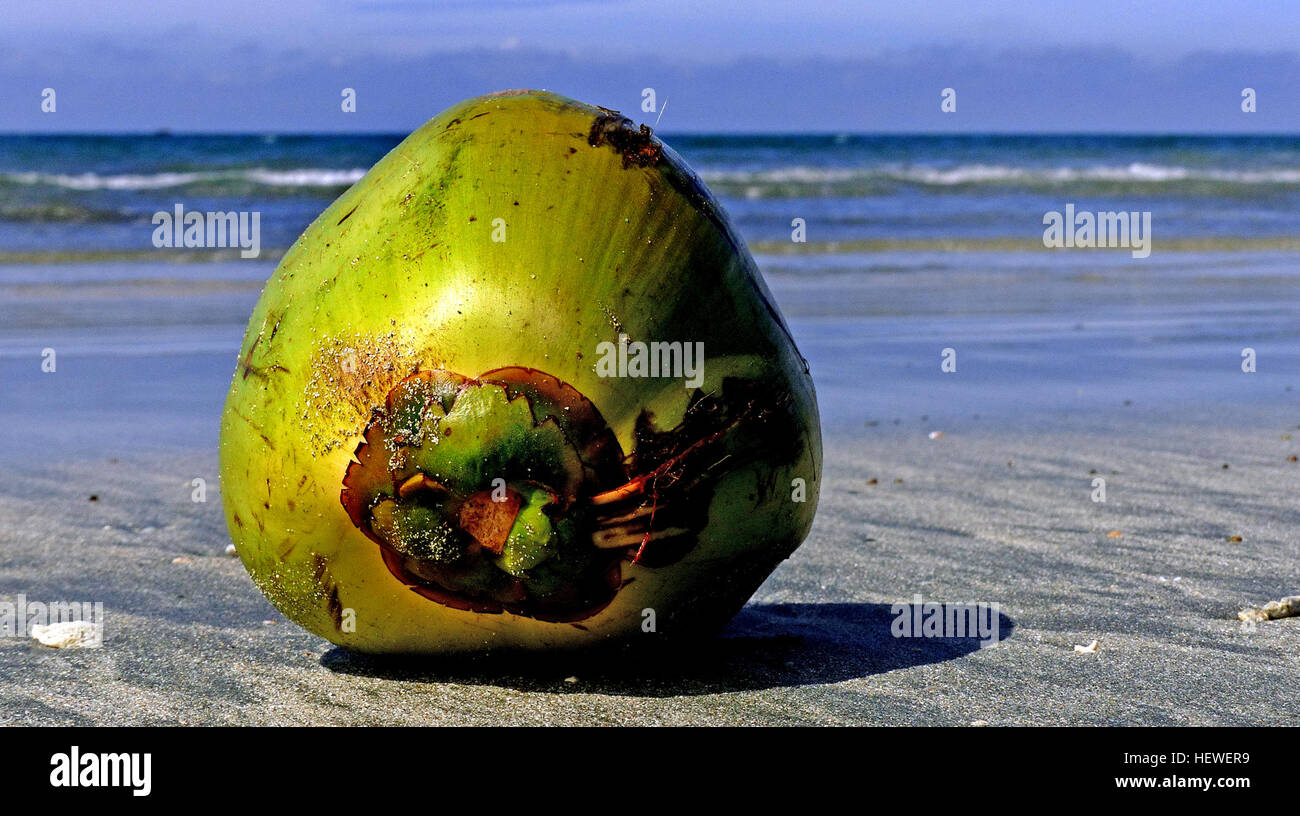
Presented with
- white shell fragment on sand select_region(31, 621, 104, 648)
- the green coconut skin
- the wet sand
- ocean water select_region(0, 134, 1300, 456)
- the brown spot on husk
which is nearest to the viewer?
the green coconut skin

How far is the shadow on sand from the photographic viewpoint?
2436 millimetres

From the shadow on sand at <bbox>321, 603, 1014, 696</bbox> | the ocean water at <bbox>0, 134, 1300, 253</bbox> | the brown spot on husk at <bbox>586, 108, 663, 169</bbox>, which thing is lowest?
the shadow on sand at <bbox>321, 603, 1014, 696</bbox>

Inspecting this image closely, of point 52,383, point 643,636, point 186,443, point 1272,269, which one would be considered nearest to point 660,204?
point 643,636

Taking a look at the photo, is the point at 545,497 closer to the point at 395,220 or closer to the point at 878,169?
the point at 395,220

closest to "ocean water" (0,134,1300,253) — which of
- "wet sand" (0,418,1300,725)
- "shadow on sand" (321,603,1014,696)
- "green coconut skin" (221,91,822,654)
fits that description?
"wet sand" (0,418,1300,725)

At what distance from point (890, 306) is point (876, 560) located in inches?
243

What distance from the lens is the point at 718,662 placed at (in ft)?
8.63

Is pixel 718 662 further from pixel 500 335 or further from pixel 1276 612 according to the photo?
pixel 1276 612

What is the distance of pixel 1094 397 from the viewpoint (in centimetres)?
638

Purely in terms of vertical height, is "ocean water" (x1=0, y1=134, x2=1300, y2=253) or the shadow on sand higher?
"ocean water" (x1=0, y1=134, x2=1300, y2=253)

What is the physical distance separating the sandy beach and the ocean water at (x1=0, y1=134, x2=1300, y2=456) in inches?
1.7

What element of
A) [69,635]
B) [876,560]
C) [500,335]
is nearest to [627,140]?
[500,335]

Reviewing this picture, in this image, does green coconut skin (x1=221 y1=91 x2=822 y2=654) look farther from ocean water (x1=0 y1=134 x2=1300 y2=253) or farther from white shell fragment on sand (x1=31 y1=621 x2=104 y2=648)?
ocean water (x1=0 y1=134 x2=1300 y2=253)

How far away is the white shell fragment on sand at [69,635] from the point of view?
2.84m
